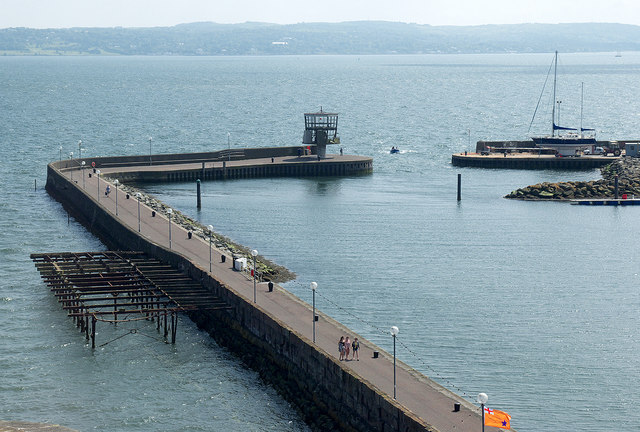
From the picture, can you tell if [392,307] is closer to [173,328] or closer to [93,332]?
[173,328]

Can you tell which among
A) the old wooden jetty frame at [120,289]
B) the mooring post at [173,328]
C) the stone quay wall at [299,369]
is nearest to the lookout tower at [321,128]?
the old wooden jetty frame at [120,289]

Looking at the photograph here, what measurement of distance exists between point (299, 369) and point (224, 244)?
108 feet

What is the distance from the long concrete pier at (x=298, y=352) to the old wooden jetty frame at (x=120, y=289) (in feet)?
3.73

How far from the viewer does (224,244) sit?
287ft

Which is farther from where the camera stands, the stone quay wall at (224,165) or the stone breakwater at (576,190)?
the stone quay wall at (224,165)

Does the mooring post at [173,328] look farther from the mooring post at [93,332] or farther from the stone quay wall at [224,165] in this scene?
the stone quay wall at [224,165]

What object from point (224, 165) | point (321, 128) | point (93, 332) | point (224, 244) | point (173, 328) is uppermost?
point (321, 128)

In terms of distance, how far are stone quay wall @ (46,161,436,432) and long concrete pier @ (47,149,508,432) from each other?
0.05 metres

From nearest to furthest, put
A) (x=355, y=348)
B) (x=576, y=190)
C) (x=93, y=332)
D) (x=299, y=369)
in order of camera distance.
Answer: (x=355, y=348)
(x=299, y=369)
(x=93, y=332)
(x=576, y=190)

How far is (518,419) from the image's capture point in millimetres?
52656

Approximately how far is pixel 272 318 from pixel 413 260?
29062 mm

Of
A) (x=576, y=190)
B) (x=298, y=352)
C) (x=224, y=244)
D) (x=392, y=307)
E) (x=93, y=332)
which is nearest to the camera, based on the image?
(x=298, y=352)

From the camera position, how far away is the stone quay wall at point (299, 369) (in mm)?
48031

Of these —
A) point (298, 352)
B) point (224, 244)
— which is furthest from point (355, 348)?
point (224, 244)
